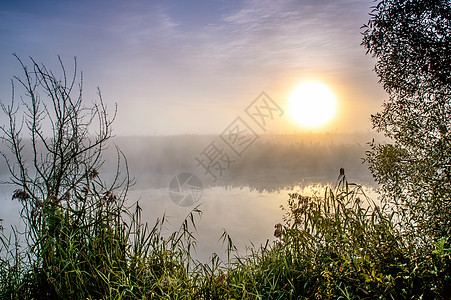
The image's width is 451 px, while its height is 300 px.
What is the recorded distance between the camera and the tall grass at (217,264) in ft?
5.99

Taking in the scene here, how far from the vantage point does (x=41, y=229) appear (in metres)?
2.30

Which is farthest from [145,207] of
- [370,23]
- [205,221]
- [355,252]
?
[355,252]

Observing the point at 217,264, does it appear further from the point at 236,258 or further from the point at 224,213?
the point at 224,213

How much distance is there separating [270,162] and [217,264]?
1613cm

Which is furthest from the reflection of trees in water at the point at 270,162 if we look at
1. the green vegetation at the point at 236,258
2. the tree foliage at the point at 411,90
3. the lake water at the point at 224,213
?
the green vegetation at the point at 236,258

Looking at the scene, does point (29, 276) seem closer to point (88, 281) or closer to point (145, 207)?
point (88, 281)

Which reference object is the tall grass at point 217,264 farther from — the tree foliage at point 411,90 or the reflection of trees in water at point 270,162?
the reflection of trees in water at point 270,162

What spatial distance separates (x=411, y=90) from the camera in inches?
150

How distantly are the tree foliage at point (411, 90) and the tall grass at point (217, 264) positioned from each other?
1.51 meters

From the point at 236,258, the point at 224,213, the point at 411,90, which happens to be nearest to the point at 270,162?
the point at 224,213

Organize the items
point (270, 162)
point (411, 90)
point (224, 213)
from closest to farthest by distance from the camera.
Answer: point (411, 90) → point (224, 213) → point (270, 162)

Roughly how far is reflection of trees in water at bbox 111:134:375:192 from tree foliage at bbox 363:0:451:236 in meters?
9.91

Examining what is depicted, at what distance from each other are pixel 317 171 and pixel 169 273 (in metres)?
15.0

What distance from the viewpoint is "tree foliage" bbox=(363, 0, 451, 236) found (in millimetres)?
3451
